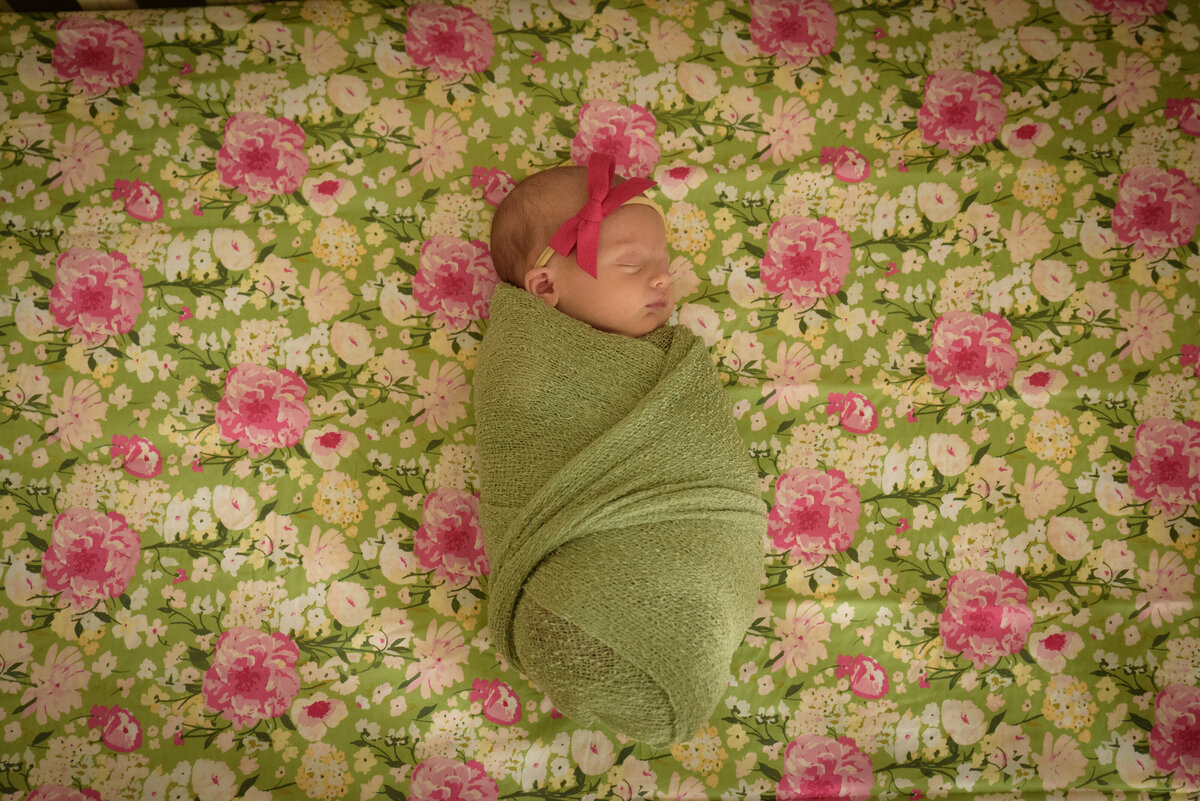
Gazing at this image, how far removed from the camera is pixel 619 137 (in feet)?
5.76

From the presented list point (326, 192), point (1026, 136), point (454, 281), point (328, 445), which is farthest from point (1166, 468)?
point (326, 192)

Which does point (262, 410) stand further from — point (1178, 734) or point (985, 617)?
point (1178, 734)

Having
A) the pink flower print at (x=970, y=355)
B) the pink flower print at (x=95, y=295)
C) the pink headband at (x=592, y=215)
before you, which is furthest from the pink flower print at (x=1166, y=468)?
the pink flower print at (x=95, y=295)

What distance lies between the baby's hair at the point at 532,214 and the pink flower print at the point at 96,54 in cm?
99

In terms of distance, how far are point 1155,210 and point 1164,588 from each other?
0.88 m

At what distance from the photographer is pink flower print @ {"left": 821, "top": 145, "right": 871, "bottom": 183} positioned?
1.75 m

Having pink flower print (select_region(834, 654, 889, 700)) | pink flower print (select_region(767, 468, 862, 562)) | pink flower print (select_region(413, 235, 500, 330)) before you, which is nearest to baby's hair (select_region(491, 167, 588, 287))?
pink flower print (select_region(413, 235, 500, 330))

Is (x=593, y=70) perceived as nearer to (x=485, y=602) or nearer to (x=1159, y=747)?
(x=485, y=602)

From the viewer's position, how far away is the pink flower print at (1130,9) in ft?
5.98

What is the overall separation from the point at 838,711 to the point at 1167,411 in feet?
3.37

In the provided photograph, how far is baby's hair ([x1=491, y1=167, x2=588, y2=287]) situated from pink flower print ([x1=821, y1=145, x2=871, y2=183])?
0.62 meters

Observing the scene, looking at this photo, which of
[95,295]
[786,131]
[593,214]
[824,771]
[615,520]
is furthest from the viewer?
[786,131]

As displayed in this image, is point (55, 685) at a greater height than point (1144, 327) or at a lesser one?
lesser

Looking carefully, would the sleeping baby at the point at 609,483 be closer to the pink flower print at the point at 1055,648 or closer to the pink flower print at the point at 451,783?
the pink flower print at the point at 451,783
